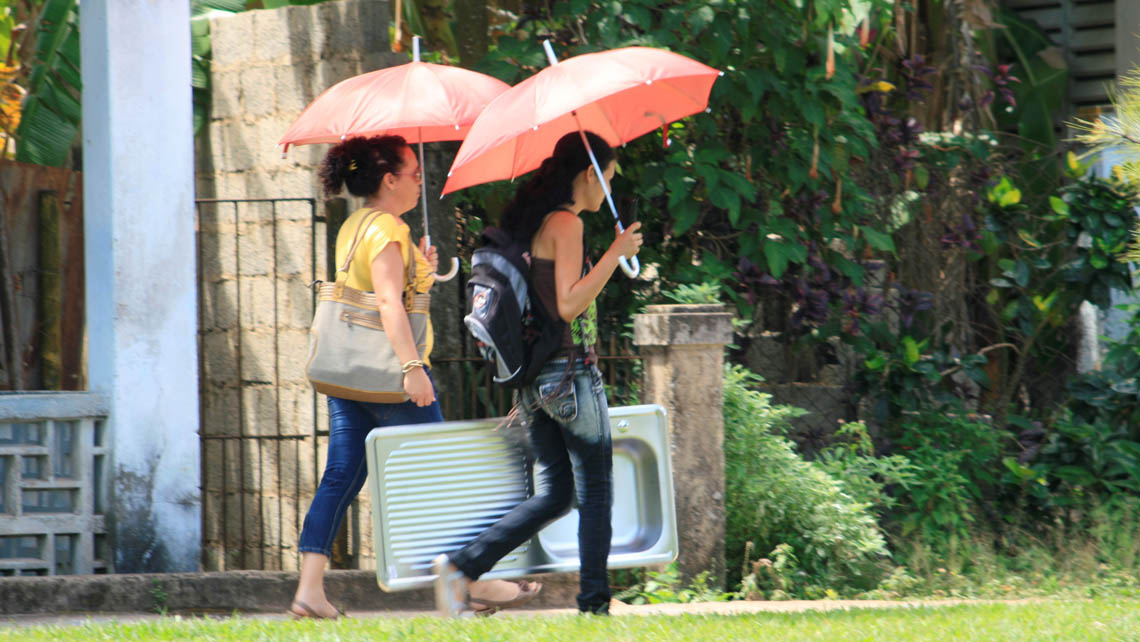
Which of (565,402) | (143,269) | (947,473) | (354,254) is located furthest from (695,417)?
(143,269)

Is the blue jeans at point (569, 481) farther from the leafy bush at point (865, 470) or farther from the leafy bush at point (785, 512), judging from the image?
the leafy bush at point (865, 470)

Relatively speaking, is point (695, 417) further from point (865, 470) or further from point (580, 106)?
point (580, 106)

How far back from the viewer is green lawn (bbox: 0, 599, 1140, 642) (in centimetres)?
406

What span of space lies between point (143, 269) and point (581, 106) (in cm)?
234

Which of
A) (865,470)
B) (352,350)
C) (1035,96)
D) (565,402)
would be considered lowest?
(865,470)

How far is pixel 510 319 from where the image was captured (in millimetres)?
4355

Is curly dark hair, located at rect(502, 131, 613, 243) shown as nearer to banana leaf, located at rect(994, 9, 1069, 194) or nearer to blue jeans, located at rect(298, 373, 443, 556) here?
blue jeans, located at rect(298, 373, 443, 556)

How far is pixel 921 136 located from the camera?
8.27 metres

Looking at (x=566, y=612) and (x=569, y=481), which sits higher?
(x=569, y=481)

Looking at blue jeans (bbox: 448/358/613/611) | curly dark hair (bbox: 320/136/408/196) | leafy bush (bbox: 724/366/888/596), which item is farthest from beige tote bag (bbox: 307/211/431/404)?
leafy bush (bbox: 724/366/888/596)

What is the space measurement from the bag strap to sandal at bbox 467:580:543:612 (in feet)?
3.96

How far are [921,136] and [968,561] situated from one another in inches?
116

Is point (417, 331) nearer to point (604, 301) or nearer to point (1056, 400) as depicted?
point (604, 301)

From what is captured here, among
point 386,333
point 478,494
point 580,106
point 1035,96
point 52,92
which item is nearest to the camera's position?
point 580,106
